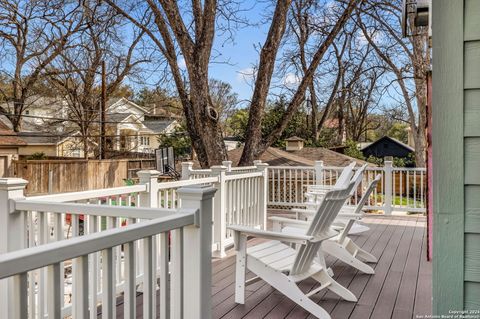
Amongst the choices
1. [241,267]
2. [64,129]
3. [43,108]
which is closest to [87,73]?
[43,108]

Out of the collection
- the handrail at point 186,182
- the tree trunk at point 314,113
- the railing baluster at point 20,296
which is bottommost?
the railing baluster at point 20,296

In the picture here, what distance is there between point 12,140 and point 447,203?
1763 centimetres

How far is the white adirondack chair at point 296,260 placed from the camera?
3207 millimetres

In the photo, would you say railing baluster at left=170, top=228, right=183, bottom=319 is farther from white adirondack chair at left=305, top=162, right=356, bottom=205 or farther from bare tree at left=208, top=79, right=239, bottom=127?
bare tree at left=208, top=79, right=239, bottom=127

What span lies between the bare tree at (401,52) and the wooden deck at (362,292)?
775 centimetres

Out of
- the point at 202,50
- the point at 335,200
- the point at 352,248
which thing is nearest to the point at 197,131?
the point at 202,50

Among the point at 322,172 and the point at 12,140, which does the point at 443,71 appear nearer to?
the point at 322,172

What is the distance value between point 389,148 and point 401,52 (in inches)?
448

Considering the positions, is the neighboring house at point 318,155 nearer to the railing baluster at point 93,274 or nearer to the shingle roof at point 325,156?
the shingle roof at point 325,156

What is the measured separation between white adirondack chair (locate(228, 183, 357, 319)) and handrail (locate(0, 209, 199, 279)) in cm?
171

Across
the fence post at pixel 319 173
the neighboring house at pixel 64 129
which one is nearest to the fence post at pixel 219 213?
the fence post at pixel 319 173

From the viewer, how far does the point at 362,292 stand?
3.73 m

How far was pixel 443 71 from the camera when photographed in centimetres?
162

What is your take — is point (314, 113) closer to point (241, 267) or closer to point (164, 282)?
point (241, 267)
